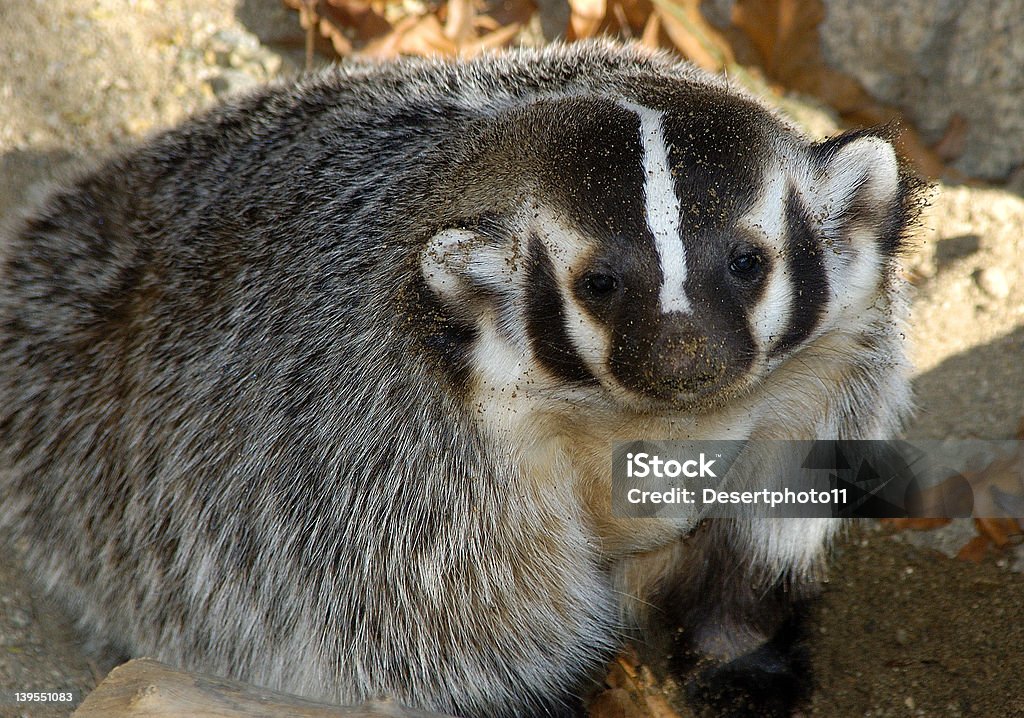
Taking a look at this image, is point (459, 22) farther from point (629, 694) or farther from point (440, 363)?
point (629, 694)

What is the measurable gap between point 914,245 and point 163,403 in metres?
1.47

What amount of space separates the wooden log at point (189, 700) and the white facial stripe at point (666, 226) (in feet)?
2.50

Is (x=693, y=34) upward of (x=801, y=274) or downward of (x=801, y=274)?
upward

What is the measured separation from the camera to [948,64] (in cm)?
344

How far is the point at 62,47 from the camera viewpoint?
339cm

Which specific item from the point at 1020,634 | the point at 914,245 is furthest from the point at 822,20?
the point at 1020,634

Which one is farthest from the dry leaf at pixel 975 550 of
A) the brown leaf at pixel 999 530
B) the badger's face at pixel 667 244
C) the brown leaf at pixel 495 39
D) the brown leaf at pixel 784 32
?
the brown leaf at pixel 495 39

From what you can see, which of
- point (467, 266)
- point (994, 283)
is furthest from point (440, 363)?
point (994, 283)

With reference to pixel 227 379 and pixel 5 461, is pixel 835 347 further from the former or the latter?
pixel 5 461

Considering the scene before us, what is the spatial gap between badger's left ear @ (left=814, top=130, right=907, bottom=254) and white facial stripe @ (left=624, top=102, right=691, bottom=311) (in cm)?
33

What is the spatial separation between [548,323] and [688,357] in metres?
0.27

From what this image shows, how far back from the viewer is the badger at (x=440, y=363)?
175 centimetres

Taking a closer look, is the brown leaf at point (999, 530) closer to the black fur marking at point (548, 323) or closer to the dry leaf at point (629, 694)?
the dry leaf at point (629, 694)

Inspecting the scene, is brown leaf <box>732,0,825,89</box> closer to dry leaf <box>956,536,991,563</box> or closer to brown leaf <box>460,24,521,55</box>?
brown leaf <box>460,24,521,55</box>
